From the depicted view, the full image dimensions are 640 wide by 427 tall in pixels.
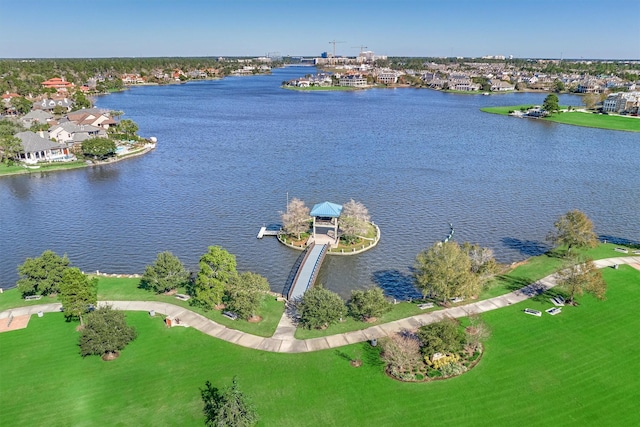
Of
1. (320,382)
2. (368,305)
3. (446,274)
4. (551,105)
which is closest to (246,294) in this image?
(368,305)

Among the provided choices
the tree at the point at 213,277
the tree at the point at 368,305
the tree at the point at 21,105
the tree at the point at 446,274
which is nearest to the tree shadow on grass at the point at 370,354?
the tree at the point at 368,305

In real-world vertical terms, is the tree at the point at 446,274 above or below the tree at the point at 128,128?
below

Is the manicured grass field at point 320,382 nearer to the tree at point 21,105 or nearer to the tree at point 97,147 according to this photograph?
the tree at point 97,147

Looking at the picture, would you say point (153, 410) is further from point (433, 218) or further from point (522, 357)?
point (433, 218)

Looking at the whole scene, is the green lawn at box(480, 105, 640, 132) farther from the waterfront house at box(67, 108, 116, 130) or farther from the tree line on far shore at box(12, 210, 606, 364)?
the waterfront house at box(67, 108, 116, 130)

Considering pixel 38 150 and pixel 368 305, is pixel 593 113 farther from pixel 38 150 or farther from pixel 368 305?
pixel 38 150

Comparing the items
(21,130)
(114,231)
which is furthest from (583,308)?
(21,130)
